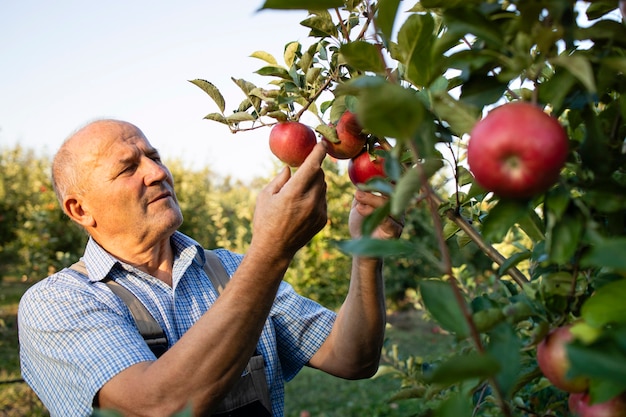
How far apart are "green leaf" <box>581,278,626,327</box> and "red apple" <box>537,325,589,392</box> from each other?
0.18 ft

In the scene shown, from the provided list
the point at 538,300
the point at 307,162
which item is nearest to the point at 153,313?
the point at 307,162

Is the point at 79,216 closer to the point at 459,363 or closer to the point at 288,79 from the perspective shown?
the point at 288,79

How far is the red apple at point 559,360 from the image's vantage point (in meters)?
0.61

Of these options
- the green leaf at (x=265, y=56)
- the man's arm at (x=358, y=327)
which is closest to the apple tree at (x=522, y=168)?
the green leaf at (x=265, y=56)

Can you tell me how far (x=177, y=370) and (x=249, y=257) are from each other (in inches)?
11.8

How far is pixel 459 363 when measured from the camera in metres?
0.48

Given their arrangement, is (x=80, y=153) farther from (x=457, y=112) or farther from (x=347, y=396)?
(x=347, y=396)

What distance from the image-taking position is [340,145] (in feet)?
3.71

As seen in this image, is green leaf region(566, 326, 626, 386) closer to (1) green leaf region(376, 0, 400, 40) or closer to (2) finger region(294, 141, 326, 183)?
(1) green leaf region(376, 0, 400, 40)

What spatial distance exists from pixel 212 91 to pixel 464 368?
83 centimetres

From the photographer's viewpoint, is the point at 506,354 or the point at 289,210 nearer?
the point at 506,354

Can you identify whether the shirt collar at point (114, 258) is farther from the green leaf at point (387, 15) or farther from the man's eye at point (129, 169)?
the green leaf at point (387, 15)

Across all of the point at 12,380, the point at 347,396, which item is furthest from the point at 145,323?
the point at 347,396

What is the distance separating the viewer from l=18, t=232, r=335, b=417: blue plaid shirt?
1.44 meters
